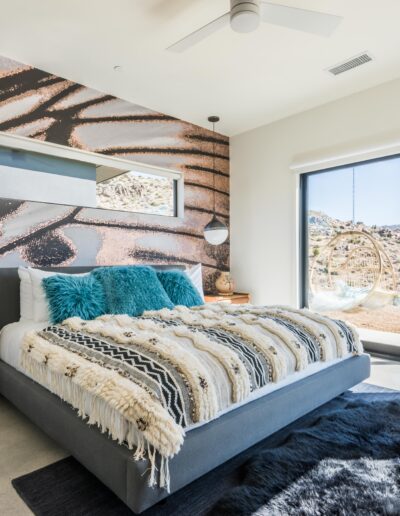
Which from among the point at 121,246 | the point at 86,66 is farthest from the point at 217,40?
the point at 121,246

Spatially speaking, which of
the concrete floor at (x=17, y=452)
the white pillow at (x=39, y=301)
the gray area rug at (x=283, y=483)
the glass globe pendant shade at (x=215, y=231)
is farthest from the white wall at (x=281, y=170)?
the concrete floor at (x=17, y=452)

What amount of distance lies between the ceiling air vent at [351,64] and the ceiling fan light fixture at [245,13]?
1.38 metres

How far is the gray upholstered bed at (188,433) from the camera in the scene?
1313mm

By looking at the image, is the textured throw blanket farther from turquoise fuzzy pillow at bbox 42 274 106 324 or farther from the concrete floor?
the concrete floor

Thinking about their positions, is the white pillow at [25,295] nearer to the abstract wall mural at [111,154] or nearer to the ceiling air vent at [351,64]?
the abstract wall mural at [111,154]

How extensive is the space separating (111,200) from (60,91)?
3.66 ft

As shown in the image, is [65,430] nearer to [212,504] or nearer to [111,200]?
[212,504]

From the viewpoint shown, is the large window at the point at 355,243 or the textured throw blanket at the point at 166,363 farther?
the large window at the point at 355,243

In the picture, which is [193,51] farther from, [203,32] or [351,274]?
[351,274]

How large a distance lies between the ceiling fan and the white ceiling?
1.17ft

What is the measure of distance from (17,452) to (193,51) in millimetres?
3069

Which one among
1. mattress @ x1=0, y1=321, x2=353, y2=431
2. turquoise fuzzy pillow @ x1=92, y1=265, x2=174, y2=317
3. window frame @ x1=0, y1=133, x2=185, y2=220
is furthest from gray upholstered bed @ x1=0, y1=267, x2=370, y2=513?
window frame @ x1=0, y1=133, x2=185, y2=220

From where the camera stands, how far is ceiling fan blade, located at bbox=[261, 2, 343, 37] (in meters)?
2.05

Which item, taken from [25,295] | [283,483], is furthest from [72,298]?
[283,483]
